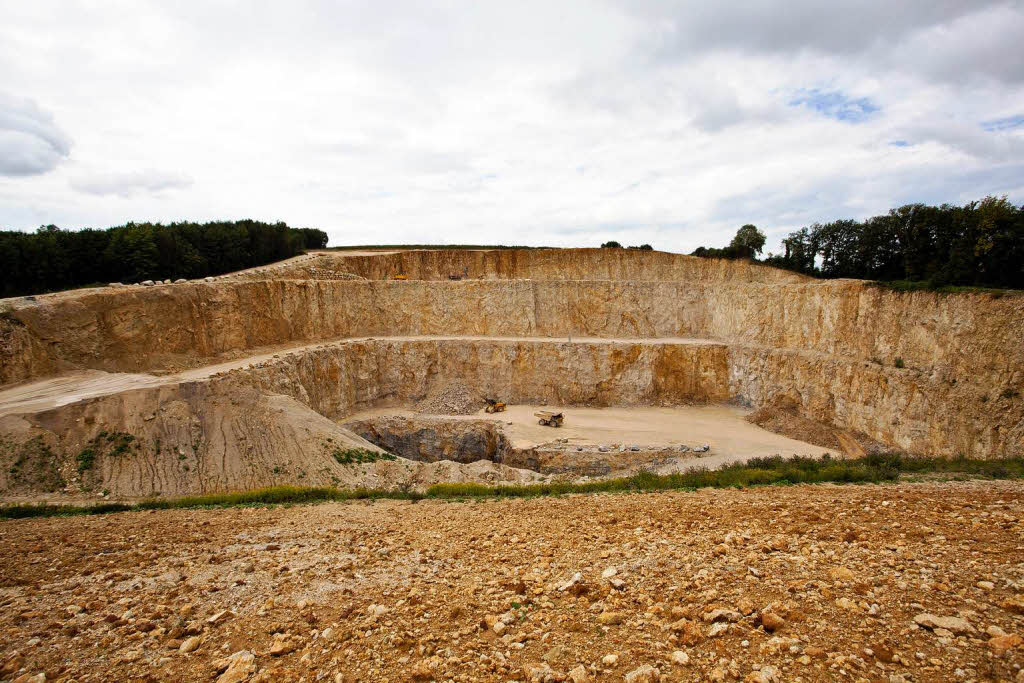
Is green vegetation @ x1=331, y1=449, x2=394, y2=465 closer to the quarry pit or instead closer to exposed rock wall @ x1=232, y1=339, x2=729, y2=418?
the quarry pit

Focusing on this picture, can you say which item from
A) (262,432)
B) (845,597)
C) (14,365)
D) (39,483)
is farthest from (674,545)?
(14,365)

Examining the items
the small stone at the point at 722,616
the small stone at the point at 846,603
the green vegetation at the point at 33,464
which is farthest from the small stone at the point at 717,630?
the green vegetation at the point at 33,464

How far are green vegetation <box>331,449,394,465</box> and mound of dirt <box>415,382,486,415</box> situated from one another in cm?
1115

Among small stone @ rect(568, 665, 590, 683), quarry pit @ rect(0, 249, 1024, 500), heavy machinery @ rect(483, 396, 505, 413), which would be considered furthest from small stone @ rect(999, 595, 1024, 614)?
heavy machinery @ rect(483, 396, 505, 413)

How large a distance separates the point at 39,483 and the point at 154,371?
10.2 m

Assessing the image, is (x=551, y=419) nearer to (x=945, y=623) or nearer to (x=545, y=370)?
(x=545, y=370)

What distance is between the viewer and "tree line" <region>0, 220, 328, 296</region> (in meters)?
29.4

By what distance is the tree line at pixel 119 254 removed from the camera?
2941cm

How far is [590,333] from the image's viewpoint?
133ft

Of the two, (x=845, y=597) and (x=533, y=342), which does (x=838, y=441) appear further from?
(x=845, y=597)

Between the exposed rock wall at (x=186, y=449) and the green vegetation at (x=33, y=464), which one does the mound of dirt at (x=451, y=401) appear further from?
the green vegetation at (x=33, y=464)

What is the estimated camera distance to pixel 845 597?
→ 18.6 ft

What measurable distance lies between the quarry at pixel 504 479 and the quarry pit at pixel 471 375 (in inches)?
5.9

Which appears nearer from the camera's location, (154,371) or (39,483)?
(39,483)
